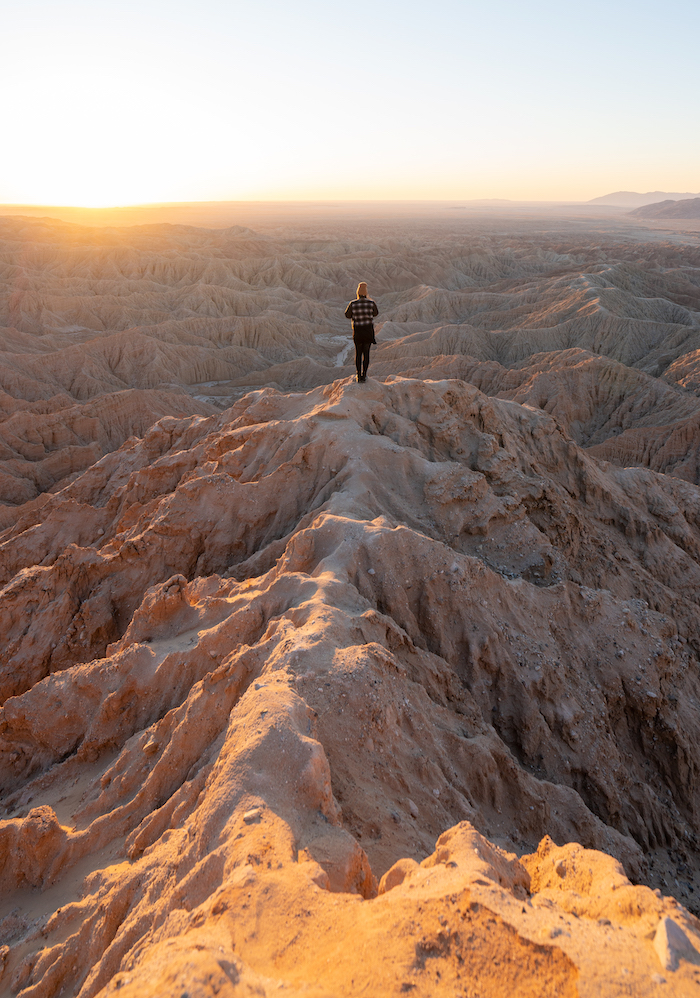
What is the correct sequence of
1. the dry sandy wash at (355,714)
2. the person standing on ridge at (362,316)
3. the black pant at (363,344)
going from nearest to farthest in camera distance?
the dry sandy wash at (355,714)
the person standing on ridge at (362,316)
the black pant at (363,344)

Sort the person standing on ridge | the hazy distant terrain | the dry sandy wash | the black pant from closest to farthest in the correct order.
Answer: the dry sandy wash
the person standing on ridge
the black pant
the hazy distant terrain

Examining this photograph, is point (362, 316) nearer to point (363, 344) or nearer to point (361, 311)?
point (361, 311)

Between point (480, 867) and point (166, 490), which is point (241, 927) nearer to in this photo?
point (480, 867)

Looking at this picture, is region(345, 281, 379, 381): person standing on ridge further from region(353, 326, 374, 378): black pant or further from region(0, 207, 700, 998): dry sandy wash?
region(0, 207, 700, 998): dry sandy wash

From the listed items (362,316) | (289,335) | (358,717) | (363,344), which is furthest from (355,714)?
(289,335)

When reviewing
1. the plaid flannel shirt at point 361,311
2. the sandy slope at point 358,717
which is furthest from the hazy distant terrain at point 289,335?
the plaid flannel shirt at point 361,311

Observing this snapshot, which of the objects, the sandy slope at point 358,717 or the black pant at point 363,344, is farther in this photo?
the black pant at point 363,344

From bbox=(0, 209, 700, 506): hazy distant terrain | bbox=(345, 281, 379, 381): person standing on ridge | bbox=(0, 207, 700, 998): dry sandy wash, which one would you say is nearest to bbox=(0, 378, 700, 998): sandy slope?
bbox=(0, 207, 700, 998): dry sandy wash

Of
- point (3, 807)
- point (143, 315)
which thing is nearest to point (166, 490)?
point (3, 807)

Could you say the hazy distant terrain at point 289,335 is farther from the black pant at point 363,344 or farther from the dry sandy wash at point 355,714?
the black pant at point 363,344
